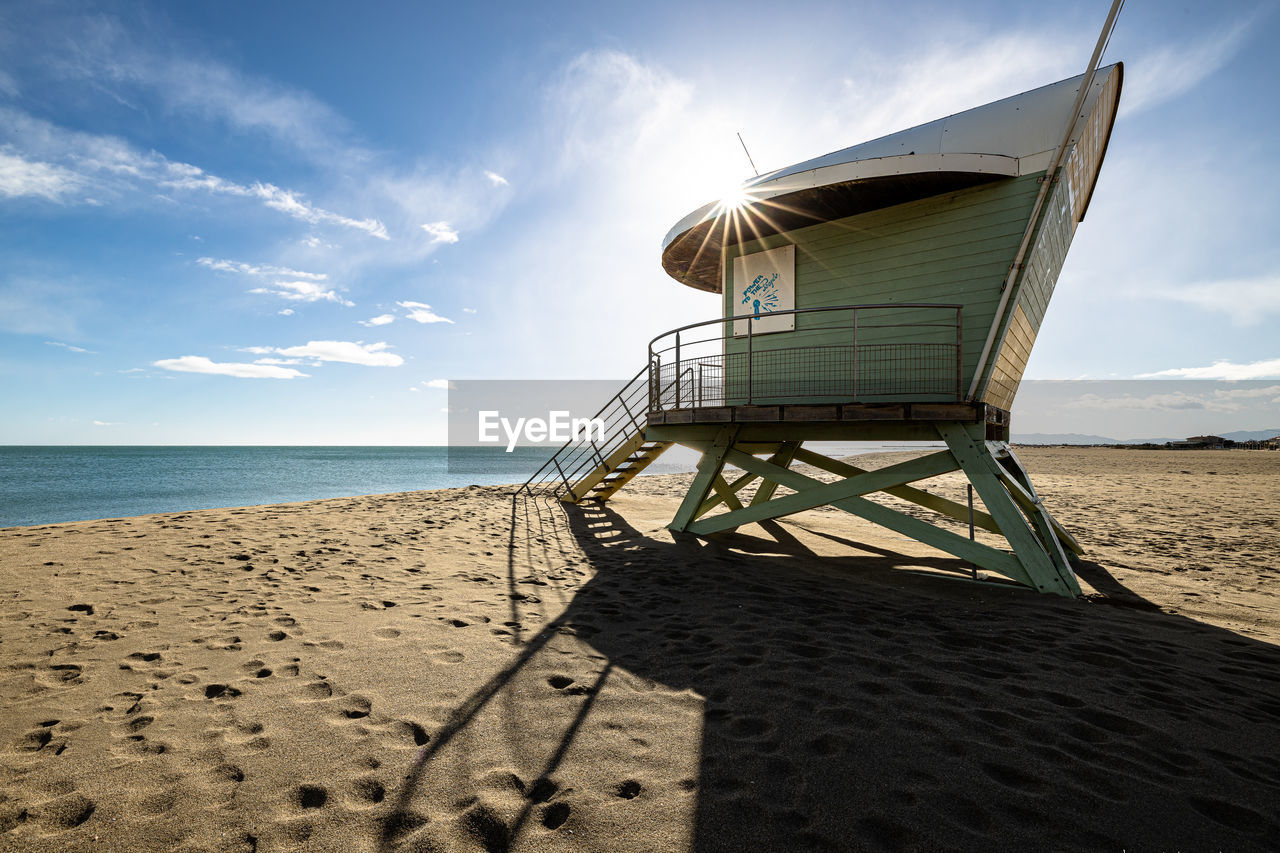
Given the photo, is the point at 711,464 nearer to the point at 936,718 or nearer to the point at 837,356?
the point at 837,356

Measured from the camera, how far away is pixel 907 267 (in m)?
7.11

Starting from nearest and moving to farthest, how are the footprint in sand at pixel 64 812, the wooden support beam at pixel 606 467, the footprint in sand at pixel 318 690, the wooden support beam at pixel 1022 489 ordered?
the footprint in sand at pixel 64 812, the footprint in sand at pixel 318 690, the wooden support beam at pixel 1022 489, the wooden support beam at pixel 606 467

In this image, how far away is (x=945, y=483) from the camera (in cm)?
1817

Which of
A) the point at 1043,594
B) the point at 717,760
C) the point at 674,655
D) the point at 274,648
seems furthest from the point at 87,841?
the point at 1043,594

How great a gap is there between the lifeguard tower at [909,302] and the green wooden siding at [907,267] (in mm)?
18

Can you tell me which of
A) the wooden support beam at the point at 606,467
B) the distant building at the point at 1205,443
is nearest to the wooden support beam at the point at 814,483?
the wooden support beam at the point at 606,467

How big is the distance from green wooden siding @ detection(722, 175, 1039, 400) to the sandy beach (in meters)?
3.14

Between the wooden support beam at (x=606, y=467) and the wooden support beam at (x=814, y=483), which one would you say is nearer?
the wooden support beam at (x=814, y=483)

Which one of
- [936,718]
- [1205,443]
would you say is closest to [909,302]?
[936,718]

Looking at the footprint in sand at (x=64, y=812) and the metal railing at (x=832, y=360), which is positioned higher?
the metal railing at (x=832, y=360)

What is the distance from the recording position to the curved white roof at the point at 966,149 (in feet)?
20.1

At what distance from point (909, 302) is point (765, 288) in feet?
7.07

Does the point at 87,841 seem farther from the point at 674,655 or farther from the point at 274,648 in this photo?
→ the point at 674,655

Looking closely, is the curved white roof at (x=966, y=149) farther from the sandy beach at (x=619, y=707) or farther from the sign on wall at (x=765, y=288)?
the sandy beach at (x=619, y=707)
